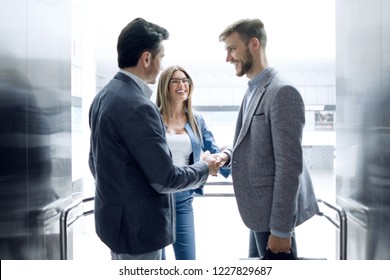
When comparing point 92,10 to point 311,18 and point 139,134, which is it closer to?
point 311,18

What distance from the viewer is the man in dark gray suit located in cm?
132

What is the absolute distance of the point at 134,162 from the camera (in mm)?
1378

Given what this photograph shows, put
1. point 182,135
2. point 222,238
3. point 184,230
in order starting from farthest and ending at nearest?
point 222,238 → point 182,135 → point 184,230

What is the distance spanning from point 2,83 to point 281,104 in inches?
38.5

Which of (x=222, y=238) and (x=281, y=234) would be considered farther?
(x=222, y=238)

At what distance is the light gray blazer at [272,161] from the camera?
140 centimetres

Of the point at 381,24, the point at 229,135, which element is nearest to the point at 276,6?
the point at 381,24

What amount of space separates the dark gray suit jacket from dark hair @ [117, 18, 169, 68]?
0.07m

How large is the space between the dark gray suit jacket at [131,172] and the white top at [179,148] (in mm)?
870

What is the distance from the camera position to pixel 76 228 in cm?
474

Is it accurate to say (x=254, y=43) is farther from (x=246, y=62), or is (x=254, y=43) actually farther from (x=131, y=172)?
(x=131, y=172)

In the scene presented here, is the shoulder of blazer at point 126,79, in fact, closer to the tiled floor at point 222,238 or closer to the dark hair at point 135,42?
the dark hair at point 135,42

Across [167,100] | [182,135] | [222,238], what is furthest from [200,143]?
[222,238]

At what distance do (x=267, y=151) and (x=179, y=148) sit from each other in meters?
0.91
